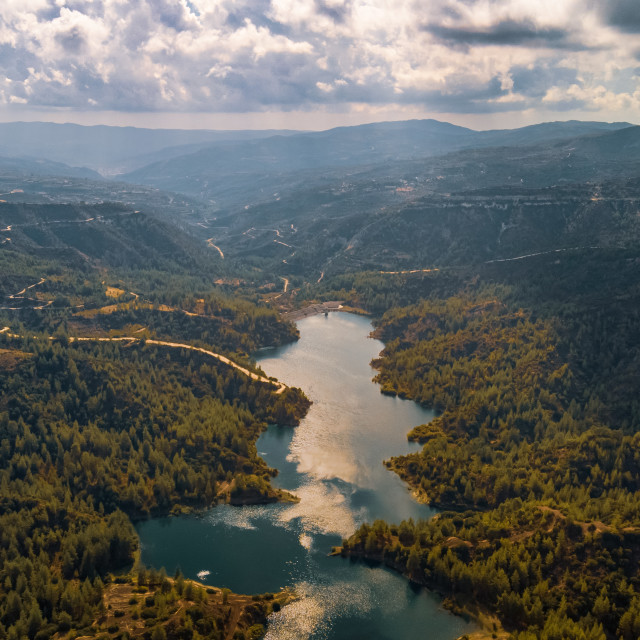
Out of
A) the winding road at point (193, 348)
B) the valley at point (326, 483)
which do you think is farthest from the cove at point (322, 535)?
the winding road at point (193, 348)

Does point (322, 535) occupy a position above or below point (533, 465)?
below

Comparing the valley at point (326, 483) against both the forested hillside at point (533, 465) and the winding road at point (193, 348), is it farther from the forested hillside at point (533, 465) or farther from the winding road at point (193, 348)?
the winding road at point (193, 348)

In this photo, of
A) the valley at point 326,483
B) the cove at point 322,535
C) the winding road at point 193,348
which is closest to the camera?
the valley at point 326,483

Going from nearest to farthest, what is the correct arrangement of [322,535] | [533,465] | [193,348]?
[322,535] → [533,465] → [193,348]

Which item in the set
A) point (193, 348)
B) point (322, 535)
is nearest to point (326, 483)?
point (322, 535)

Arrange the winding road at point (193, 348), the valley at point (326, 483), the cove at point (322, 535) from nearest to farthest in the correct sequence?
the valley at point (326, 483), the cove at point (322, 535), the winding road at point (193, 348)

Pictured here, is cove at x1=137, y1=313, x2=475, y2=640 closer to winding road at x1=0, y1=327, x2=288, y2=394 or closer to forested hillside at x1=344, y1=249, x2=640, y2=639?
forested hillside at x1=344, y1=249, x2=640, y2=639

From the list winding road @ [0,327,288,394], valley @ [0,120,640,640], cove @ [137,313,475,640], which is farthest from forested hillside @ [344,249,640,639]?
winding road @ [0,327,288,394]

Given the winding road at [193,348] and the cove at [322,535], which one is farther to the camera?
the winding road at [193,348]

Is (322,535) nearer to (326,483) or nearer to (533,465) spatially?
(326,483)
